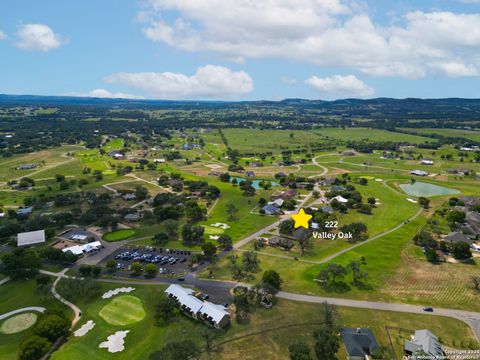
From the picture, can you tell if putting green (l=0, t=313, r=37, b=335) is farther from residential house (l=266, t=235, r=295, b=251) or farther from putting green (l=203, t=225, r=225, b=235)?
residential house (l=266, t=235, r=295, b=251)

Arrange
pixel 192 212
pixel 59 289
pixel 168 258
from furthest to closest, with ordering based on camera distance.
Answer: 1. pixel 192 212
2. pixel 168 258
3. pixel 59 289

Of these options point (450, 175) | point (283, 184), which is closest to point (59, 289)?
point (283, 184)

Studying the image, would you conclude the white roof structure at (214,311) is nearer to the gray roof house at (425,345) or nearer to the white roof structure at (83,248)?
the gray roof house at (425,345)

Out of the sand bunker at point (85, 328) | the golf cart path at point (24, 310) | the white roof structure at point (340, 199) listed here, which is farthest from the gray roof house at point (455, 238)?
the golf cart path at point (24, 310)

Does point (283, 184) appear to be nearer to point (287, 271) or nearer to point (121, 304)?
point (287, 271)

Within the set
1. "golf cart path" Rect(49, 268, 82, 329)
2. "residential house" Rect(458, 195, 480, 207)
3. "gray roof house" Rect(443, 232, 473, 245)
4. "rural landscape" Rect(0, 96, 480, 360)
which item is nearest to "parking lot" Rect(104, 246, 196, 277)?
"rural landscape" Rect(0, 96, 480, 360)

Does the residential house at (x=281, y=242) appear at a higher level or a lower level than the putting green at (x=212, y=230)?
higher
